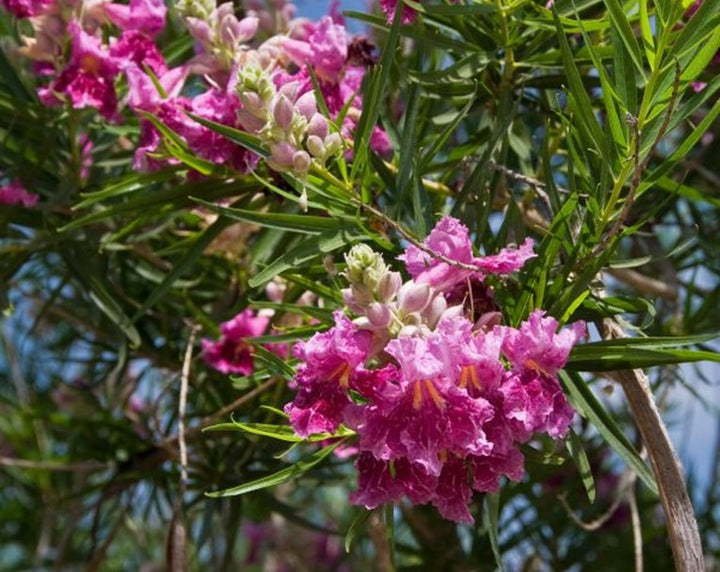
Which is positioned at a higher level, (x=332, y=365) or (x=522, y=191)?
(x=522, y=191)

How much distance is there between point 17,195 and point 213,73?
0.36 meters

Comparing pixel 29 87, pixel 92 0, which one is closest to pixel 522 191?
pixel 92 0

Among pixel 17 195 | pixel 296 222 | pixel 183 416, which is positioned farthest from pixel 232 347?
pixel 296 222

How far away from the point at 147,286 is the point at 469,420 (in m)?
1.04

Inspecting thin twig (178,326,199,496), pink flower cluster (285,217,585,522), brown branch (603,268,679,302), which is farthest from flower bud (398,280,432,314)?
brown branch (603,268,679,302)

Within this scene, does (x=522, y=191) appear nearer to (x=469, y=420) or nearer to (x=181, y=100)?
(x=181, y=100)

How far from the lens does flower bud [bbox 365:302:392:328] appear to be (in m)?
0.92

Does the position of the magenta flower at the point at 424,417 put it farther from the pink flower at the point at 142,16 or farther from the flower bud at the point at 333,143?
the pink flower at the point at 142,16

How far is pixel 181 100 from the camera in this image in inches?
49.4

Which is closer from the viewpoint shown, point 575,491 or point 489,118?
point 489,118

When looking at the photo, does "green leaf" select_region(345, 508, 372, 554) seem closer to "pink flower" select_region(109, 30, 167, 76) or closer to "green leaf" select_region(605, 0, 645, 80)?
"green leaf" select_region(605, 0, 645, 80)

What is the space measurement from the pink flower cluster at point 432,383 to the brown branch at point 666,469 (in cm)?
15

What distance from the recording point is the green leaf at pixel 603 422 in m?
1.03

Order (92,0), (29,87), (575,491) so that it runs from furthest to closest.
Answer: (575,491)
(29,87)
(92,0)
